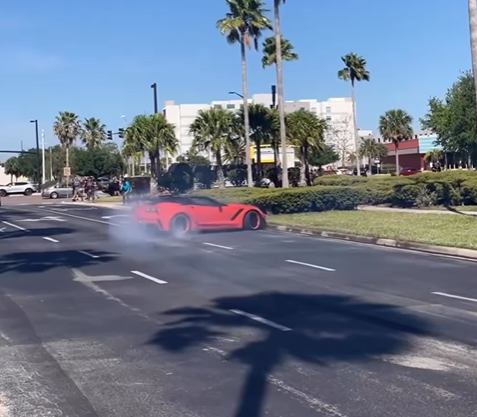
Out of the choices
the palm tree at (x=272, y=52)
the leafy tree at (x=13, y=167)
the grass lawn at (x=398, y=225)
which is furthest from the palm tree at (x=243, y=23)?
the leafy tree at (x=13, y=167)

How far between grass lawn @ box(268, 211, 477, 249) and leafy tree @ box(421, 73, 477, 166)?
1299 centimetres

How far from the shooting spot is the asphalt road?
6.54m

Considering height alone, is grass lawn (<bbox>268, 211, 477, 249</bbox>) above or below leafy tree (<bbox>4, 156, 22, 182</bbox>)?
below

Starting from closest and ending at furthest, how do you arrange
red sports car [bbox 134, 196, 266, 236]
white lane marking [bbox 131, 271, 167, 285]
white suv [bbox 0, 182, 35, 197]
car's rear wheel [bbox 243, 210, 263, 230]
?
white lane marking [bbox 131, 271, 167, 285] → red sports car [bbox 134, 196, 266, 236] → car's rear wheel [bbox 243, 210, 263, 230] → white suv [bbox 0, 182, 35, 197]

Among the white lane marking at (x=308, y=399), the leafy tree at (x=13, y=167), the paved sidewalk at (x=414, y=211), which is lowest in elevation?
the white lane marking at (x=308, y=399)

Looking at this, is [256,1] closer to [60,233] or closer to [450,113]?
[450,113]

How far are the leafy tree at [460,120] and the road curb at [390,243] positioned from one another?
17936mm

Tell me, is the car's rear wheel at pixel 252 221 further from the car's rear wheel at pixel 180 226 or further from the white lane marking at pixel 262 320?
the white lane marking at pixel 262 320

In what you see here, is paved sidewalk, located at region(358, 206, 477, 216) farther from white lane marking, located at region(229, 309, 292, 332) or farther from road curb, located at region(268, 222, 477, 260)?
white lane marking, located at region(229, 309, 292, 332)

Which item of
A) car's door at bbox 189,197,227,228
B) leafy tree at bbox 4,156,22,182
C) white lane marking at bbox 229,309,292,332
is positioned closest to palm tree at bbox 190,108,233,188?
car's door at bbox 189,197,227,228

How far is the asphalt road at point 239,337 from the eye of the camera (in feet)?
21.4

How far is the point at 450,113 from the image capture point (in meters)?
43.0

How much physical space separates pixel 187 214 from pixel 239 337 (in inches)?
603

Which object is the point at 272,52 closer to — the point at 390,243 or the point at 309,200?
the point at 309,200
